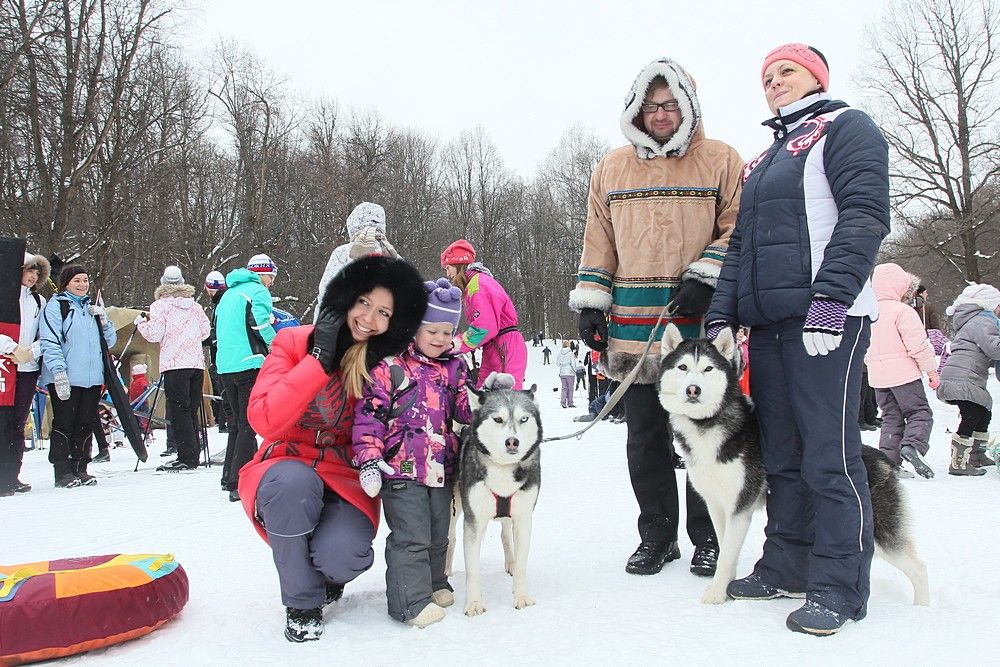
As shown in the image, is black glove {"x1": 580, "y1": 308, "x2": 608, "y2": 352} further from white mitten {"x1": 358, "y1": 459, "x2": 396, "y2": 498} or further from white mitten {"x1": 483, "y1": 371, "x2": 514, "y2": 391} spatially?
white mitten {"x1": 358, "y1": 459, "x2": 396, "y2": 498}

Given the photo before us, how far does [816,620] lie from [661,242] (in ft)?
6.06

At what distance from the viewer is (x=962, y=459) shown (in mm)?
6273

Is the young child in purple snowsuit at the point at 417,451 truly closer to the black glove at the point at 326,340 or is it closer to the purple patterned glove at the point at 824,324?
the black glove at the point at 326,340

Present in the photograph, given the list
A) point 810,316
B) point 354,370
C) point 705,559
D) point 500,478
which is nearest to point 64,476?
point 354,370

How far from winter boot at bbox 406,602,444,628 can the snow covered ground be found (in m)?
0.04

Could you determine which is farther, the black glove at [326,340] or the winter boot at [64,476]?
the winter boot at [64,476]

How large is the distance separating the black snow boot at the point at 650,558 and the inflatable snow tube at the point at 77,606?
6.90 feet

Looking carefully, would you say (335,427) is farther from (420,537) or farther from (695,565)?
(695,565)

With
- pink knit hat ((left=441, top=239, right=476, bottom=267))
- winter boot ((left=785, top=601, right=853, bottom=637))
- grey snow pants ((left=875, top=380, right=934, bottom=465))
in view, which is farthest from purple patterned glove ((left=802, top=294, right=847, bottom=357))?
grey snow pants ((left=875, top=380, right=934, bottom=465))

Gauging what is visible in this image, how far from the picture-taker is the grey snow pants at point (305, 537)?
267 centimetres

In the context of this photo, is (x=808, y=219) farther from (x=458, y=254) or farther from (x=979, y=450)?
(x=979, y=450)

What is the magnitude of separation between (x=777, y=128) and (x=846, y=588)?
6.44ft

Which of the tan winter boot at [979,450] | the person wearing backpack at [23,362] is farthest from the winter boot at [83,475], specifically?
the tan winter boot at [979,450]

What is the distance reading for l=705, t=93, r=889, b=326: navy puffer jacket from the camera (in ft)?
8.05
